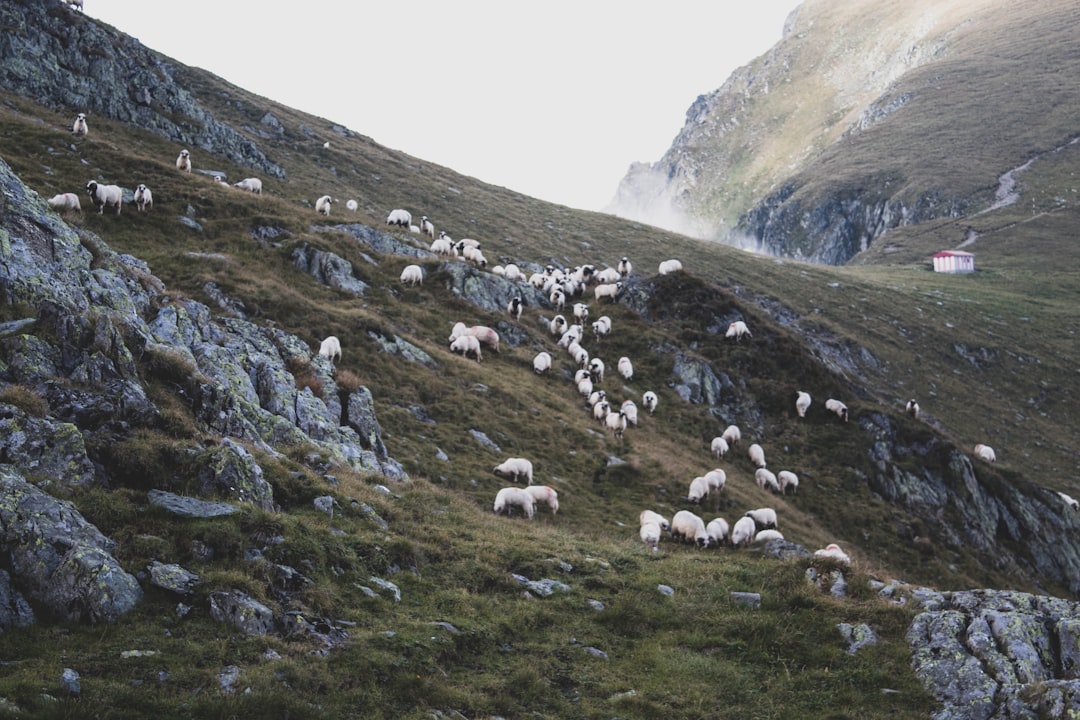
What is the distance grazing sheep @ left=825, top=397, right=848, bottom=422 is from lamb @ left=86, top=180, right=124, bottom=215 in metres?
40.6

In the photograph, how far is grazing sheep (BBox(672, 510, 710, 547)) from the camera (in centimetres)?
2284

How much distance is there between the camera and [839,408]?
41.3 meters

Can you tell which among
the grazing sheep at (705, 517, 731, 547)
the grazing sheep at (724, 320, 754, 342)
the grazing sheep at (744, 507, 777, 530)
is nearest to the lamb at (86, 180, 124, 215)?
the grazing sheep at (705, 517, 731, 547)

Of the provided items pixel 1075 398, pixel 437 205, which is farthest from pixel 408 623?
pixel 1075 398

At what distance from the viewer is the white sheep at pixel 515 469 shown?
2462cm

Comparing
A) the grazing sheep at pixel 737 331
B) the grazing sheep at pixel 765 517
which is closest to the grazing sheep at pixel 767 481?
the grazing sheep at pixel 765 517

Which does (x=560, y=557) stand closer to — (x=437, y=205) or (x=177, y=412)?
(x=177, y=412)

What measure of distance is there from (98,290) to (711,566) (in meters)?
17.2

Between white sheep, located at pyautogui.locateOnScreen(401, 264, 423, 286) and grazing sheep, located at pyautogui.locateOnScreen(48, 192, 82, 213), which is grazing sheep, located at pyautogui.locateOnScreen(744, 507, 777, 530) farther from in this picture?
grazing sheep, located at pyautogui.locateOnScreen(48, 192, 82, 213)

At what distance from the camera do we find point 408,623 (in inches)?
466

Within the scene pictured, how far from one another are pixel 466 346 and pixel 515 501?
49.0 ft

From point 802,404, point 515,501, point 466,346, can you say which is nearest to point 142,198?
point 466,346

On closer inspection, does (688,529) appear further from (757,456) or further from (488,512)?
(757,456)

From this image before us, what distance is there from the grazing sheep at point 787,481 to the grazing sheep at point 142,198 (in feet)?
117
